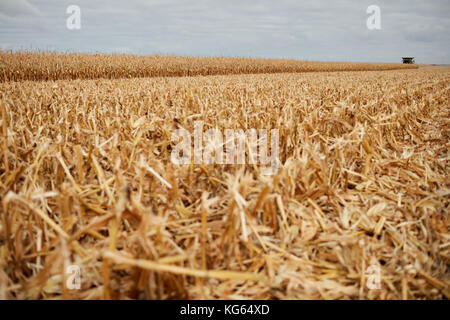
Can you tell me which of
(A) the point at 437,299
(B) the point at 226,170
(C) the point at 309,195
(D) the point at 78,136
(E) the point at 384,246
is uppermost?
(D) the point at 78,136

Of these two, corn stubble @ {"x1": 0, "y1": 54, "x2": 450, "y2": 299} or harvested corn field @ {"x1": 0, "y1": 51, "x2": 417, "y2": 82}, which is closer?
corn stubble @ {"x1": 0, "y1": 54, "x2": 450, "y2": 299}

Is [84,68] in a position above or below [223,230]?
above

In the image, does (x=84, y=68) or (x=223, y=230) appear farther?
(x=84, y=68)

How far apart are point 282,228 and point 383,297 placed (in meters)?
0.43

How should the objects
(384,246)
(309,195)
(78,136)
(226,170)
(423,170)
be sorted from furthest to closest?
(78,136), (423,170), (226,170), (309,195), (384,246)

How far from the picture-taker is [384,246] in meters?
1.25

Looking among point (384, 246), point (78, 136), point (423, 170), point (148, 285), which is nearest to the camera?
point (148, 285)

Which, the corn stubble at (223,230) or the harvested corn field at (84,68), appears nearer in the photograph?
the corn stubble at (223,230)

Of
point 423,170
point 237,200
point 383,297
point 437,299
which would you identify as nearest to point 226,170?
point 237,200

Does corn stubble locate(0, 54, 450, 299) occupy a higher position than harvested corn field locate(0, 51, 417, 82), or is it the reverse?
harvested corn field locate(0, 51, 417, 82)

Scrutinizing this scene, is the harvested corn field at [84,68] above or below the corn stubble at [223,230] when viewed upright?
above
